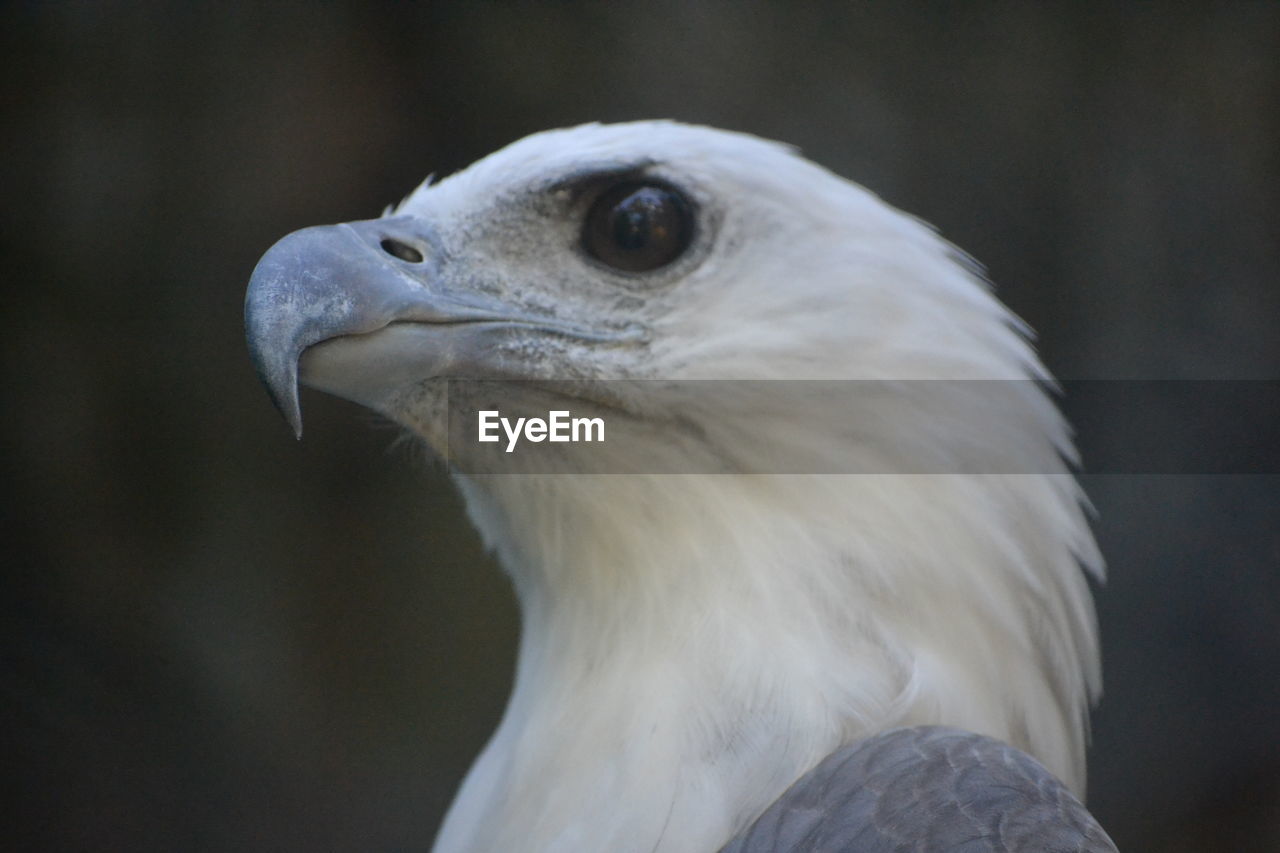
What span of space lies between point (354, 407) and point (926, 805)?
162 cm

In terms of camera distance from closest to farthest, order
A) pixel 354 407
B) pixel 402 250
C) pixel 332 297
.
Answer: pixel 332 297, pixel 402 250, pixel 354 407

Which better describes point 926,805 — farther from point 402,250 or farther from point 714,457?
point 402,250

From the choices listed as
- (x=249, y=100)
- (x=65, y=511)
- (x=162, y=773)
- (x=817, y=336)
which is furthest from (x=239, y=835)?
(x=817, y=336)

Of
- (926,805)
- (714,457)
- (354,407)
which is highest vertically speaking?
(714,457)

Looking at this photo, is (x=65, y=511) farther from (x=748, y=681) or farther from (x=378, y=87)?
(x=748, y=681)

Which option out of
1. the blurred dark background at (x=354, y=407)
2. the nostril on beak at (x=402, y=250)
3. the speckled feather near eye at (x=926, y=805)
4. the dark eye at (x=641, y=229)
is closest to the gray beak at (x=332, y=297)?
the nostril on beak at (x=402, y=250)

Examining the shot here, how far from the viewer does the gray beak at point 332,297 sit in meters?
0.77

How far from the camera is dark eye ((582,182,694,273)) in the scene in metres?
0.88

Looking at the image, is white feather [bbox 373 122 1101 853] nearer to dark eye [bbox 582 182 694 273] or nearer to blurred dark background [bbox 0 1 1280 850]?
dark eye [bbox 582 182 694 273]

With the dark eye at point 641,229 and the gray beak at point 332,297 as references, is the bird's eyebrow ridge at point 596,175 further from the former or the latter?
the gray beak at point 332,297

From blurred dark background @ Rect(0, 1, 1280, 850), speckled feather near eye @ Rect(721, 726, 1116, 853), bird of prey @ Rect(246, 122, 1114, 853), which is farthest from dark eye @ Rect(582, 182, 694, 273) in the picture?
blurred dark background @ Rect(0, 1, 1280, 850)

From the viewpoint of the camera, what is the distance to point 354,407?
2.11m

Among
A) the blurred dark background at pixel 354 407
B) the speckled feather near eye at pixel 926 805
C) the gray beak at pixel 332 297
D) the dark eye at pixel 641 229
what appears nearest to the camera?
the speckled feather near eye at pixel 926 805

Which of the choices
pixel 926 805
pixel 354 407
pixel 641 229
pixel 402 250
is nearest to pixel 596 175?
pixel 641 229
